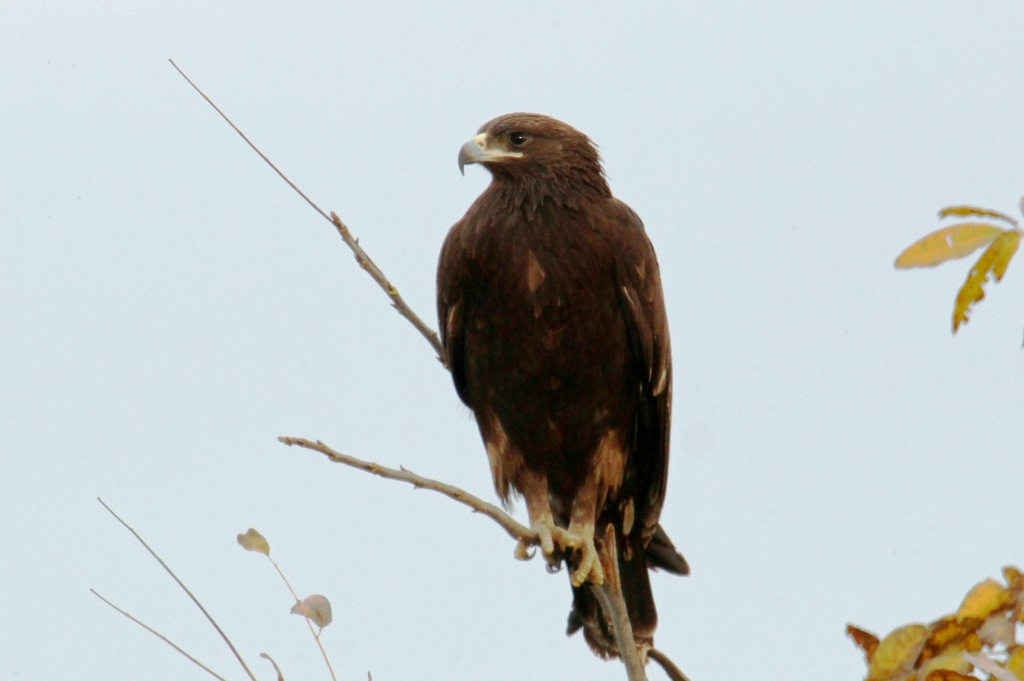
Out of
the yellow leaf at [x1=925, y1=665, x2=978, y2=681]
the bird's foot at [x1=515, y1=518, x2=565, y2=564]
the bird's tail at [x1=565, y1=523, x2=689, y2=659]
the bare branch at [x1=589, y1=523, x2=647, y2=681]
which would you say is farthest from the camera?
the bird's tail at [x1=565, y1=523, x2=689, y2=659]

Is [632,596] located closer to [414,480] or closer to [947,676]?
[414,480]

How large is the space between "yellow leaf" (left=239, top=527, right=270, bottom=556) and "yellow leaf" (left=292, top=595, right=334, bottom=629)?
16 centimetres

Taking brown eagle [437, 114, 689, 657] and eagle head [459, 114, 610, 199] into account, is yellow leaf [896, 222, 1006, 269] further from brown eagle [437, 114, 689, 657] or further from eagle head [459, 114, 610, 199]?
eagle head [459, 114, 610, 199]

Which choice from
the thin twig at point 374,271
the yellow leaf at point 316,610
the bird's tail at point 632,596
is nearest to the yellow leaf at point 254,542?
the yellow leaf at point 316,610

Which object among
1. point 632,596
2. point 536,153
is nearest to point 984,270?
point 536,153

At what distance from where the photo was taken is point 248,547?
10.9 ft

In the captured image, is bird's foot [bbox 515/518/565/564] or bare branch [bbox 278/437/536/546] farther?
bird's foot [bbox 515/518/565/564]

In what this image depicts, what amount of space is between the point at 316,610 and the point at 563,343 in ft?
6.96

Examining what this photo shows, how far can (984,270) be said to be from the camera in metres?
1.74

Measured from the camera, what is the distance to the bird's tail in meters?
5.70

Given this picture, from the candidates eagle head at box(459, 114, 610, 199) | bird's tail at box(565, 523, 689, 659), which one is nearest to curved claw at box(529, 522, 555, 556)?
bird's tail at box(565, 523, 689, 659)

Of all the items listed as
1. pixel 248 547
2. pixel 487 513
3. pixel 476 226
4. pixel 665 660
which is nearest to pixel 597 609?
pixel 665 660

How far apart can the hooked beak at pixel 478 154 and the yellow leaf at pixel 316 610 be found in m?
2.55

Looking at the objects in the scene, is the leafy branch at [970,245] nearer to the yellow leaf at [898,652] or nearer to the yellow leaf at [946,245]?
the yellow leaf at [946,245]
